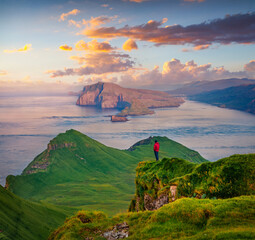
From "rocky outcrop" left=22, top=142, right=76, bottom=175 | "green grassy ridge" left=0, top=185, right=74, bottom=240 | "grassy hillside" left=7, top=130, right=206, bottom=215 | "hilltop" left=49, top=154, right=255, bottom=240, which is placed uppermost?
"hilltop" left=49, top=154, right=255, bottom=240

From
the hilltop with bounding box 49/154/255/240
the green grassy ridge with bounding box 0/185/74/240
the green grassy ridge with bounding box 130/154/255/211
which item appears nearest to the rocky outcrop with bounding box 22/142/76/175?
the green grassy ridge with bounding box 0/185/74/240

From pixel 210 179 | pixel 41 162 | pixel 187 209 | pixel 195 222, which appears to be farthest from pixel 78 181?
pixel 195 222

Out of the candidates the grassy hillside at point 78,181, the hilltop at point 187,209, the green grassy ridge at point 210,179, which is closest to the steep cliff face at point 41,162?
the grassy hillside at point 78,181

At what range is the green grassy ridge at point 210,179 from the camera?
65.9 ft

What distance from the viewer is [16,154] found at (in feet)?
656

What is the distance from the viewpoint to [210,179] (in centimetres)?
2158

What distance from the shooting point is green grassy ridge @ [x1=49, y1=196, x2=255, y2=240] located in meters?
13.6

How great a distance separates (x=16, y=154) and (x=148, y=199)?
194 m

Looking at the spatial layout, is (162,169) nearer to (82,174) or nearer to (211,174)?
(211,174)

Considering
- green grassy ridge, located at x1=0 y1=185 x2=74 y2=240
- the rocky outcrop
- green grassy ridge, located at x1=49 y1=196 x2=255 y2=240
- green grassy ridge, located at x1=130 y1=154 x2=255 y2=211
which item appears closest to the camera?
green grassy ridge, located at x1=49 y1=196 x2=255 y2=240

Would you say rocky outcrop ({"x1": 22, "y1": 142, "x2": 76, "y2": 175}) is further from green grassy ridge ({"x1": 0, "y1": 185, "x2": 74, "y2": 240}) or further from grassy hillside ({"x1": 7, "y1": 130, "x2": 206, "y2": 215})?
green grassy ridge ({"x1": 0, "y1": 185, "x2": 74, "y2": 240})

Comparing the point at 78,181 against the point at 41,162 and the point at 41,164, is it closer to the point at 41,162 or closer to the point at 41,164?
the point at 41,164

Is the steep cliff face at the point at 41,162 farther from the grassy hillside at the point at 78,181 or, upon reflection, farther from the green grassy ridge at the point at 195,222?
the green grassy ridge at the point at 195,222

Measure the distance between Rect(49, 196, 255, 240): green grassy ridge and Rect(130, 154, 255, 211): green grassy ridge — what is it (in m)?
3.30
